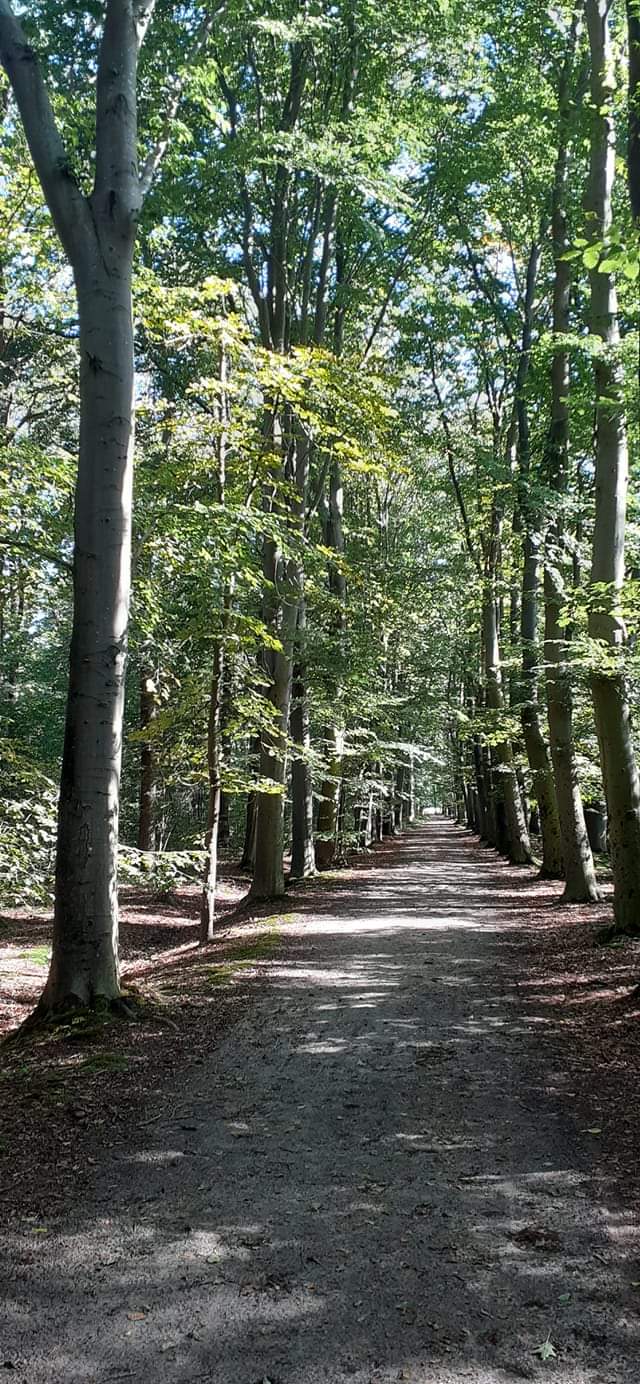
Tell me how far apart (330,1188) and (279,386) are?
7809 mm

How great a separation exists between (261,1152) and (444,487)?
21516mm

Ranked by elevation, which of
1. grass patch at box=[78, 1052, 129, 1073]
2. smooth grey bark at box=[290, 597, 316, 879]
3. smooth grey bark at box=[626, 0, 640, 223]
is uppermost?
smooth grey bark at box=[626, 0, 640, 223]

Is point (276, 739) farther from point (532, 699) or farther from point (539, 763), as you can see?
point (539, 763)

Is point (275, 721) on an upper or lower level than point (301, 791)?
upper

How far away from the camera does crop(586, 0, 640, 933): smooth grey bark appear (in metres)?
8.88

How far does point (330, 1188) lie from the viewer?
391cm

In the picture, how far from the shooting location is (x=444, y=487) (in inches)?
942

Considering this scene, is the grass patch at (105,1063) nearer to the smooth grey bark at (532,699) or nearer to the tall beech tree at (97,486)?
→ the tall beech tree at (97,486)

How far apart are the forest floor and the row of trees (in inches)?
59.8

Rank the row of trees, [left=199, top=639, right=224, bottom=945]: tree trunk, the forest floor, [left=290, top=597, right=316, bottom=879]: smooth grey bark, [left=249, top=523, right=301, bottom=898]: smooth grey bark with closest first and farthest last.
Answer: the forest floor
the row of trees
[left=199, top=639, right=224, bottom=945]: tree trunk
[left=249, top=523, right=301, bottom=898]: smooth grey bark
[left=290, top=597, right=316, bottom=879]: smooth grey bark

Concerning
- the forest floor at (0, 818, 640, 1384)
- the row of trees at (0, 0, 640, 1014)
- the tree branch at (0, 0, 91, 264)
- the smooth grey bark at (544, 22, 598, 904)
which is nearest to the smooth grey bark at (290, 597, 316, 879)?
the row of trees at (0, 0, 640, 1014)

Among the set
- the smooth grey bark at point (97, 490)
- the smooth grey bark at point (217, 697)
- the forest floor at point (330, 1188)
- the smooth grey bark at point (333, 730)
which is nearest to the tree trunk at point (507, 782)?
the smooth grey bark at point (333, 730)

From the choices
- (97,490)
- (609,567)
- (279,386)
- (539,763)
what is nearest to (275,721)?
(539,763)

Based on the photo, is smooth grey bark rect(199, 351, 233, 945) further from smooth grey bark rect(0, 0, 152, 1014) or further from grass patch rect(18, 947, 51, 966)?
smooth grey bark rect(0, 0, 152, 1014)
